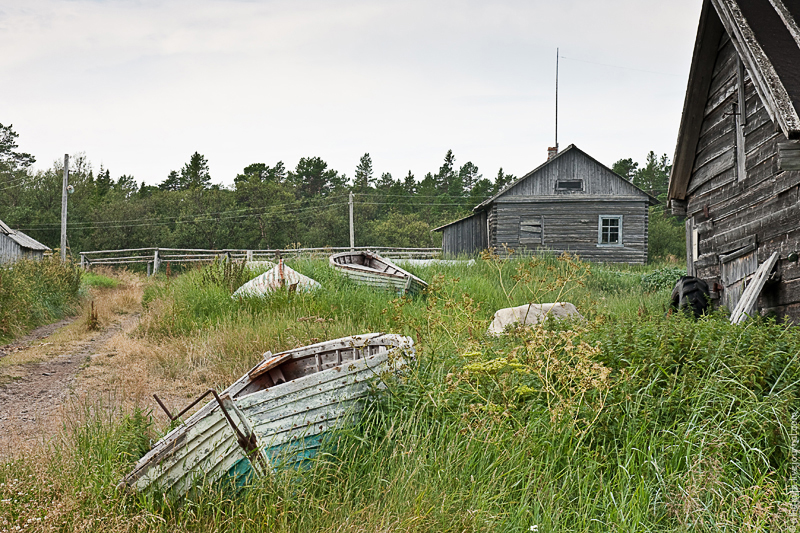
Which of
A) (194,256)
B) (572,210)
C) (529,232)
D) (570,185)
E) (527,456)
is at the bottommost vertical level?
(527,456)

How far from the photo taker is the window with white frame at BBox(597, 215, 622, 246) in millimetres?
25688

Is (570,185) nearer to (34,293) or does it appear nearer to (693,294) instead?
(693,294)

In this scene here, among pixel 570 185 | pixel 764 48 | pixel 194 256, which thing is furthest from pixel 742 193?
pixel 194 256

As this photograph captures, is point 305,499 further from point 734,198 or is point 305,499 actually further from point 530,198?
point 530,198

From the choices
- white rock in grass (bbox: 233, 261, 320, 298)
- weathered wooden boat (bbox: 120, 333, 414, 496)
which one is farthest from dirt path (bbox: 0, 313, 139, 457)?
white rock in grass (bbox: 233, 261, 320, 298)

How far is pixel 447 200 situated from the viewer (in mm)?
62969

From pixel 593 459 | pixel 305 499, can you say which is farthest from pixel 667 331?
pixel 305 499

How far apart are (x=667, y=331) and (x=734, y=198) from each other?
14.5 ft

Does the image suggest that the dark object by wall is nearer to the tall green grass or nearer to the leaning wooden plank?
the leaning wooden plank

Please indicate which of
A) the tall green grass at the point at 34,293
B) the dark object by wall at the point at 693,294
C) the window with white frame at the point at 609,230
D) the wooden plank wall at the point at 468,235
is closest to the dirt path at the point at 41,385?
the tall green grass at the point at 34,293

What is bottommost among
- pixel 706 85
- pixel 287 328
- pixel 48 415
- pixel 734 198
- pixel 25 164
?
pixel 48 415

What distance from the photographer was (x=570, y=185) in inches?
1013

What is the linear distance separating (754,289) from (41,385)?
878cm

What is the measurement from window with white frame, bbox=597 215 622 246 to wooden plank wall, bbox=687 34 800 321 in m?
15.5
